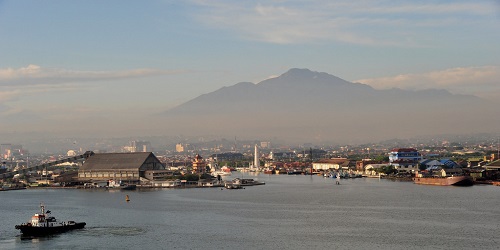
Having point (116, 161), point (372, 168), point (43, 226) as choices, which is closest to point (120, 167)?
point (116, 161)

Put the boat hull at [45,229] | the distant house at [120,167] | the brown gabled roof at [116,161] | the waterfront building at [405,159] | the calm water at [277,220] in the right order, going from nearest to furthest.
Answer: the calm water at [277,220], the boat hull at [45,229], the distant house at [120,167], the brown gabled roof at [116,161], the waterfront building at [405,159]

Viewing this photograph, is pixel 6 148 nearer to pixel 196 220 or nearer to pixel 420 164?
pixel 420 164

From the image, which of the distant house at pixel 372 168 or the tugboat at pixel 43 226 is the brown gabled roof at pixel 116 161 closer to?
the distant house at pixel 372 168

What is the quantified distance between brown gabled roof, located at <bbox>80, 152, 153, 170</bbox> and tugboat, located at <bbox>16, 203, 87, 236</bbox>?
22980 millimetres

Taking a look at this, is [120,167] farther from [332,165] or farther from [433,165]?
[332,165]

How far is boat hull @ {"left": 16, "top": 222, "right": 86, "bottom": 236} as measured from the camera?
18766mm

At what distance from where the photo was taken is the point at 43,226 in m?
19.1

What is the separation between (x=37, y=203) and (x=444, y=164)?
22.8 meters

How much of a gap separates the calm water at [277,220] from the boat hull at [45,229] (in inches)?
11.1

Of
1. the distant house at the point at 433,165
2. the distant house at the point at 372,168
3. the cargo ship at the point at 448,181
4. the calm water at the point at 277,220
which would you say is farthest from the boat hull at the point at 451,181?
the distant house at the point at 372,168

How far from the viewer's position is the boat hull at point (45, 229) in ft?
61.6

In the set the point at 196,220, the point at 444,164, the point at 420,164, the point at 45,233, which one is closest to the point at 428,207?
the point at 196,220

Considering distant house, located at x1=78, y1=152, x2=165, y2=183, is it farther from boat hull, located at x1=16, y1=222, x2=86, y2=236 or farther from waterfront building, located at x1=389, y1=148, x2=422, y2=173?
boat hull, located at x1=16, y1=222, x2=86, y2=236

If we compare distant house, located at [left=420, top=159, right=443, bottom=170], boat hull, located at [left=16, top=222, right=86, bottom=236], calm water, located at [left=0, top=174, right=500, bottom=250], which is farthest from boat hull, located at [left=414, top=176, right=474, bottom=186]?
boat hull, located at [left=16, top=222, right=86, bottom=236]
